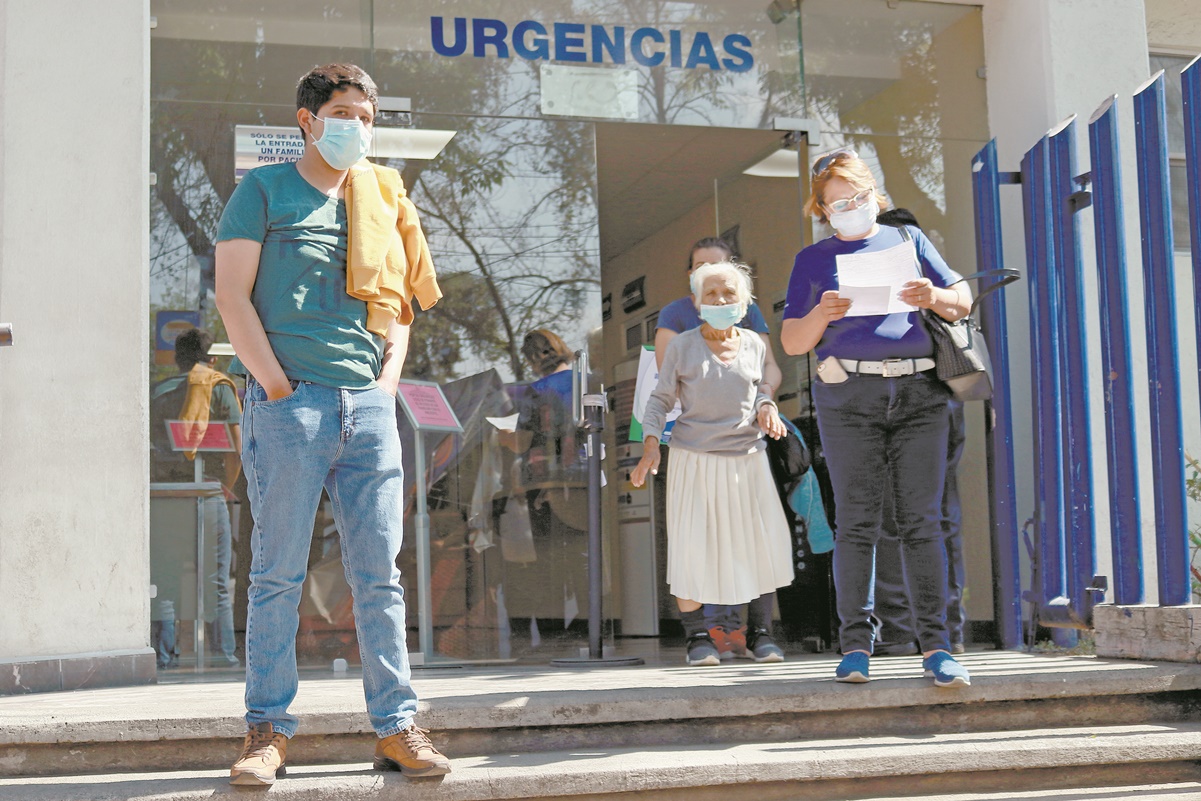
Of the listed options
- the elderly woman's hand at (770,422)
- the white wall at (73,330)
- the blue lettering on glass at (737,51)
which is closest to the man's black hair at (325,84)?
the white wall at (73,330)

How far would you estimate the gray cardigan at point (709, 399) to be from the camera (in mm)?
5992

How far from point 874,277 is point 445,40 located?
349cm

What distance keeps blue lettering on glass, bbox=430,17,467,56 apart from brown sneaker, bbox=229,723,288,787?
4.35 m

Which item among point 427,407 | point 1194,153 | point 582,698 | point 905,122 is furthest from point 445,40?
point 582,698

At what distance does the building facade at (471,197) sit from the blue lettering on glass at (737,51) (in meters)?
0.01

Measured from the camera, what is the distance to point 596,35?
7.11 m

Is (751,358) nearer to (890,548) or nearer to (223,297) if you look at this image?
(890,548)

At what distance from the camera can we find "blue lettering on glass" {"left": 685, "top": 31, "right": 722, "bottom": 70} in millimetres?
7258

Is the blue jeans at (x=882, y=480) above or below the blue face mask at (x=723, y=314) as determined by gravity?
below

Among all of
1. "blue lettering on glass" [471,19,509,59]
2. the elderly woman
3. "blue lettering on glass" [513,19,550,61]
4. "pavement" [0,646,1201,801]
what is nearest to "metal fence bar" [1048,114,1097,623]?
"pavement" [0,646,1201,801]

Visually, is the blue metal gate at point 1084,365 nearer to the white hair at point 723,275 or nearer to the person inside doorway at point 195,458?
the white hair at point 723,275

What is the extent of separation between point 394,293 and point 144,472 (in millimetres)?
2453

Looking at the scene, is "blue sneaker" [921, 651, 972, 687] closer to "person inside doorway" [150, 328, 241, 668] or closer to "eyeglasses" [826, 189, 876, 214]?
"eyeglasses" [826, 189, 876, 214]

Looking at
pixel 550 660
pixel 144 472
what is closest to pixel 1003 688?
pixel 550 660
